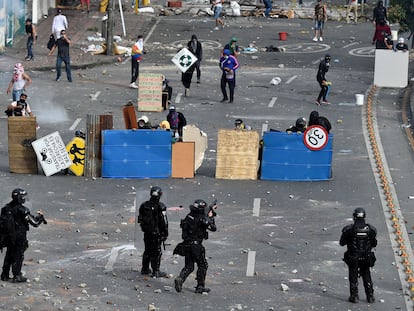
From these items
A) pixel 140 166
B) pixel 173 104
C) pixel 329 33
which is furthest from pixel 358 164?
pixel 329 33

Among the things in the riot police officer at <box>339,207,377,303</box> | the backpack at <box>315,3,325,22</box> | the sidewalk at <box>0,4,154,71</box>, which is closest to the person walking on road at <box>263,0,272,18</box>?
the sidewalk at <box>0,4,154,71</box>

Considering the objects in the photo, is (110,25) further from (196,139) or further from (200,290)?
(200,290)

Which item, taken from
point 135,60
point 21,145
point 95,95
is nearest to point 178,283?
point 21,145

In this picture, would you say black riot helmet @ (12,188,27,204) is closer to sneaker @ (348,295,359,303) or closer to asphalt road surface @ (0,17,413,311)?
asphalt road surface @ (0,17,413,311)

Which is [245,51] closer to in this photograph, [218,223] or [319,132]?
[319,132]

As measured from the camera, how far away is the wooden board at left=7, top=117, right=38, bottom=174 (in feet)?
93.8

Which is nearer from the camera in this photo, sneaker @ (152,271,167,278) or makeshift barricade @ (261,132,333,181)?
sneaker @ (152,271,167,278)

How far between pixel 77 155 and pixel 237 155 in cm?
354

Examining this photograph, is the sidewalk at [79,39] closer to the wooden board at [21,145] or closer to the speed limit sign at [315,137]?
the wooden board at [21,145]

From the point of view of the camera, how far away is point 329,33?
166 ft

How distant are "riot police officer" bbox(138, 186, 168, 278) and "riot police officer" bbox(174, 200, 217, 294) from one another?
65 centimetres

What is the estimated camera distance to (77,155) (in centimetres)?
2869

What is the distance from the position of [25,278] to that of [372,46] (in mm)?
30013

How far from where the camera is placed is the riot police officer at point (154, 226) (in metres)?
20.5
